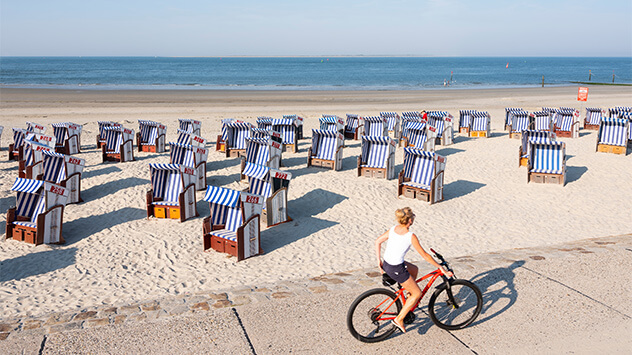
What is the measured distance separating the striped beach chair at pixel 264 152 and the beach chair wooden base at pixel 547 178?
7.62 metres

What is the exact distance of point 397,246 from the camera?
19.4 ft

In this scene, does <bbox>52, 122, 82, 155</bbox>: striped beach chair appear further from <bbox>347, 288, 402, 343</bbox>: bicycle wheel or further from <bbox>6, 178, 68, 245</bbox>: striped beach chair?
A: <bbox>347, 288, 402, 343</bbox>: bicycle wheel

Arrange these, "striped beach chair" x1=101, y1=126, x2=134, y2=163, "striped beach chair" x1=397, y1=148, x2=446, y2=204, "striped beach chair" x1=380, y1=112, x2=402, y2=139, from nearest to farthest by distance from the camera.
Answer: "striped beach chair" x1=397, y1=148, x2=446, y2=204 < "striped beach chair" x1=101, y1=126, x2=134, y2=163 < "striped beach chair" x1=380, y1=112, x2=402, y2=139

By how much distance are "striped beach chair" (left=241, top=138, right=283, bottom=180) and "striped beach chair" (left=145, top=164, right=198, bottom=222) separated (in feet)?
10.1

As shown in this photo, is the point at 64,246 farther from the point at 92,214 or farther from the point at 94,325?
the point at 94,325

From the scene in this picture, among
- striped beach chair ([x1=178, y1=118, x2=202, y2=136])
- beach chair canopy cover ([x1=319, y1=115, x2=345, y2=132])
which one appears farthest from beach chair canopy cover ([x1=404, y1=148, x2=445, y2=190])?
striped beach chair ([x1=178, y1=118, x2=202, y2=136])

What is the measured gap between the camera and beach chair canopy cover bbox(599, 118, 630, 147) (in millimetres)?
19062

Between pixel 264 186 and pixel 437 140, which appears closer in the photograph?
pixel 264 186

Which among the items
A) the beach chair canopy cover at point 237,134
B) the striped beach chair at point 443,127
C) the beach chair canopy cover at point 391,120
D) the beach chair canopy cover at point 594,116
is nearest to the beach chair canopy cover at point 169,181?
the beach chair canopy cover at point 237,134

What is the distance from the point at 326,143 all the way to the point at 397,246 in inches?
451

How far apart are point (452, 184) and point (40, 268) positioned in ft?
36.2

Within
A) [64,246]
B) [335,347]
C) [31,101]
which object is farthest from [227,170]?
[31,101]

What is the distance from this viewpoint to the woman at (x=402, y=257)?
5879 millimetres

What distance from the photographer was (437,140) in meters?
21.7
